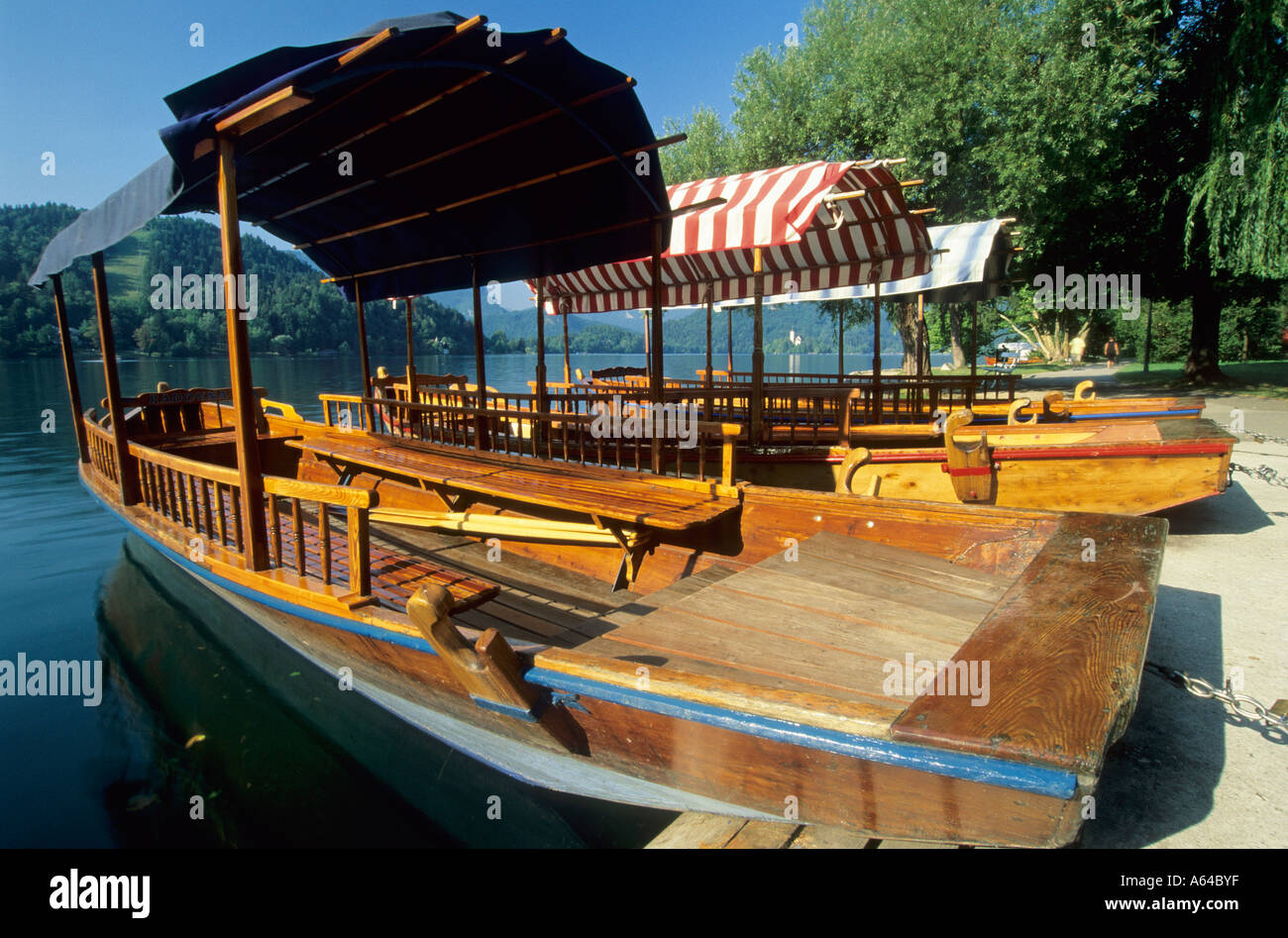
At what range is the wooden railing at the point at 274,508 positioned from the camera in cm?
379

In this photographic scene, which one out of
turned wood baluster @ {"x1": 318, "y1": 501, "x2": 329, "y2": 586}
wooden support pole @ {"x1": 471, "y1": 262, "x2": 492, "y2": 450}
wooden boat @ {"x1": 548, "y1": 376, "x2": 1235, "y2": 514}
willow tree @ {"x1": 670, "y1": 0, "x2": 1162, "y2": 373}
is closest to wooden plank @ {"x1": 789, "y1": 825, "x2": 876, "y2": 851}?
turned wood baluster @ {"x1": 318, "y1": 501, "x2": 329, "y2": 586}

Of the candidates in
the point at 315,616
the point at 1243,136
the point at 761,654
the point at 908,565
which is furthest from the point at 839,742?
the point at 1243,136

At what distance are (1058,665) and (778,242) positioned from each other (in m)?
4.75

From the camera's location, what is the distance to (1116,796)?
3.12 metres

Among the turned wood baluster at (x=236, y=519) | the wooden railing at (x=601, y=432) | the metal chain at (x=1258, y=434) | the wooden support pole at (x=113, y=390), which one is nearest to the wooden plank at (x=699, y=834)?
the wooden railing at (x=601, y=432)

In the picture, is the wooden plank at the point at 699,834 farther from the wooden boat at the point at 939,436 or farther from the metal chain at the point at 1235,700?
the wooden boat at the point at 939,436

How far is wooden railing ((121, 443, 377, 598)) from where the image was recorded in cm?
379

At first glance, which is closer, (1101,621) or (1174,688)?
(1101,621)

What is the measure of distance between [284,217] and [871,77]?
19.3 m

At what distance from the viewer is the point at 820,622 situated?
3449 millimetres

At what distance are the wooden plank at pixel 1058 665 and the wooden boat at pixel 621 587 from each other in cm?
1
